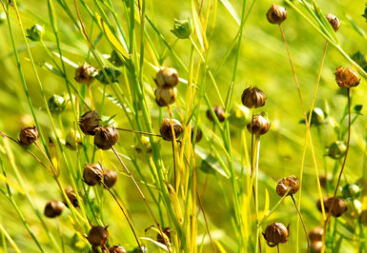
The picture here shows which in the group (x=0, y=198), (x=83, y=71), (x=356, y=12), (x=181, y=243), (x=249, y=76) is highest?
(x=356, y=12)

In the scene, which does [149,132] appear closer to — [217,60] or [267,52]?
[267,52]

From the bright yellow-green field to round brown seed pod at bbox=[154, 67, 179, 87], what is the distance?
0.08 feet

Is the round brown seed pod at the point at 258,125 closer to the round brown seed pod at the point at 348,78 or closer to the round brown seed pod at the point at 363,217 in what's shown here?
the round brown seed pod at the point at 348,78

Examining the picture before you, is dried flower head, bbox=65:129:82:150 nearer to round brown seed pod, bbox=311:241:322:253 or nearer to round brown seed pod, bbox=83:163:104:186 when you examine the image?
round brown seed pod, bbox=83:163:104:186

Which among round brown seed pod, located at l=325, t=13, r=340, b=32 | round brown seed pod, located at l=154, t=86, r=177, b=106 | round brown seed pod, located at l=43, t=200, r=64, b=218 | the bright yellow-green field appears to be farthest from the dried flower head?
round brown seed pod, located at l=325, t=13, r=340, b=32

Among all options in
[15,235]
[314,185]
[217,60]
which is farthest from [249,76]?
[15,235]

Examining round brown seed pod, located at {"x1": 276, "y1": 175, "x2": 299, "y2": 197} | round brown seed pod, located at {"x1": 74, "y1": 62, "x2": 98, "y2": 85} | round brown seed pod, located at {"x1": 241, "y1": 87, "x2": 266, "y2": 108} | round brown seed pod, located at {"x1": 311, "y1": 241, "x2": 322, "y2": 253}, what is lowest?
round brown seed pod, located at {"x1": 311, "y1": 241, "x2": 322, "y2": 253}

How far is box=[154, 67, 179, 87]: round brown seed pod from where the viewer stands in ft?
1.63

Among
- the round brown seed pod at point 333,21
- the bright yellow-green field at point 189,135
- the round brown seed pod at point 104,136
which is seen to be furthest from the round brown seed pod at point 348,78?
the round brown seed pod at point 104,136

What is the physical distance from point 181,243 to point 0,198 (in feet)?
2.51

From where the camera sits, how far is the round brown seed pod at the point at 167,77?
0.50 meters

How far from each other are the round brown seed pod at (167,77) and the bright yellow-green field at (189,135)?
0.03 metres

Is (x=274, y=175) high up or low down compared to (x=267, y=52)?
down

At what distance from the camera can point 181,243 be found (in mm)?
613
